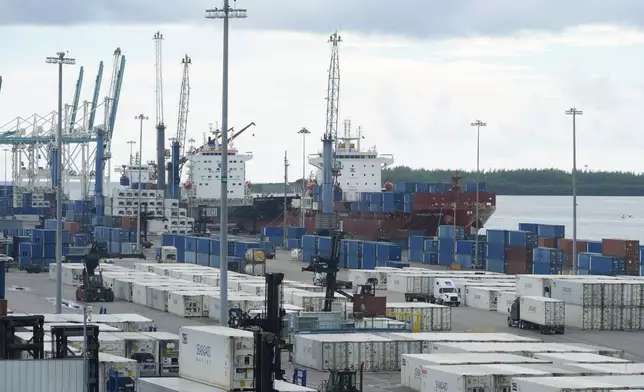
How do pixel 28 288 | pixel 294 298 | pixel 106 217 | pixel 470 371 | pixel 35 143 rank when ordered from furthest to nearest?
1. pixel 35 143
2. pixel 106 217
3. pixel 28 288
4. pixel 294 298
5. pixel 470 371

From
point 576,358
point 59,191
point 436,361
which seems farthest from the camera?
point 59,191

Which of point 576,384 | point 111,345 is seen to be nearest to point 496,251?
point 111,345

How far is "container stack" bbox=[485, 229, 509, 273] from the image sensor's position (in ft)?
286

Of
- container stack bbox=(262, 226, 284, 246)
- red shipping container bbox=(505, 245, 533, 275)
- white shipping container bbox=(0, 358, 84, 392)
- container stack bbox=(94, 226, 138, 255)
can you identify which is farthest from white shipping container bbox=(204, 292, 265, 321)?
container stack bbox=(262, 226, 284, 246)

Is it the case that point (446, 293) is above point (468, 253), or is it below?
below

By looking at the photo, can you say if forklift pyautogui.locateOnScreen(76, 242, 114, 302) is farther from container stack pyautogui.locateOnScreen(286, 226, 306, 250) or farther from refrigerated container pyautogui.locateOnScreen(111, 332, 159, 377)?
container stack pyautogui.locateOnScreen(286, 226, 306, 250)

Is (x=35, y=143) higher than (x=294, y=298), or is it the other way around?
(x=35, y=143)

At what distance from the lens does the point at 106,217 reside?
13375cm

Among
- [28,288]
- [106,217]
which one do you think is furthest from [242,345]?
[106,217]

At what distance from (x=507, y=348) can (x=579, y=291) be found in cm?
1600

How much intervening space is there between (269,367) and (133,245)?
256 feet

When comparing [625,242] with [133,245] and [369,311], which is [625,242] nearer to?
[369,311]

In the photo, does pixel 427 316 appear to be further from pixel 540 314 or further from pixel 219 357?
pixel 219 357

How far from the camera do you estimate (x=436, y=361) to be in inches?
1559
